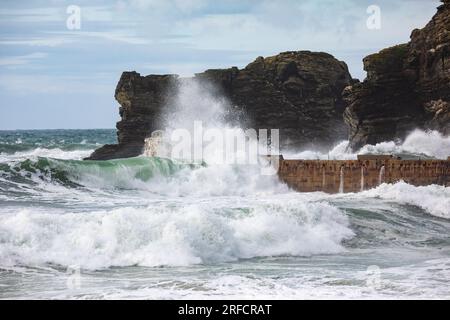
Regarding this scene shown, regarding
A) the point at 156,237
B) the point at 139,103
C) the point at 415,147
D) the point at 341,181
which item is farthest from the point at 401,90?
the point at 156,237

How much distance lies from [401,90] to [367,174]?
613 inches

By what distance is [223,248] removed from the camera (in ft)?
43.6

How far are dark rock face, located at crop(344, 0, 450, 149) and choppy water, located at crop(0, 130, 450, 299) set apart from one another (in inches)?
600

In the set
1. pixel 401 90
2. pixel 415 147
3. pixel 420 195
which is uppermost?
pixel 401 90

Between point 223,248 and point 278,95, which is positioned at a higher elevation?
point 278,95

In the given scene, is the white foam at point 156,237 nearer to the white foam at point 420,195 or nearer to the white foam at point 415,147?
the white foam at point 420,195

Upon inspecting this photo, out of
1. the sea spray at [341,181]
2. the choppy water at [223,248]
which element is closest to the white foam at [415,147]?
the sea spray at [341,181]

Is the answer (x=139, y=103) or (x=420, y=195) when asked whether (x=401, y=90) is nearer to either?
(x=139, y=103)

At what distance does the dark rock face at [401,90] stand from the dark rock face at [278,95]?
681 cm

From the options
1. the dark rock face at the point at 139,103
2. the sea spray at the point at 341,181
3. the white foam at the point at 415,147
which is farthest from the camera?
the dark rock face at the point at 139,103

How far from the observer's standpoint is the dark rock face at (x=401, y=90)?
3441cm

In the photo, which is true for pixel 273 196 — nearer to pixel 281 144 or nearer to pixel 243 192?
pixel 243 192
